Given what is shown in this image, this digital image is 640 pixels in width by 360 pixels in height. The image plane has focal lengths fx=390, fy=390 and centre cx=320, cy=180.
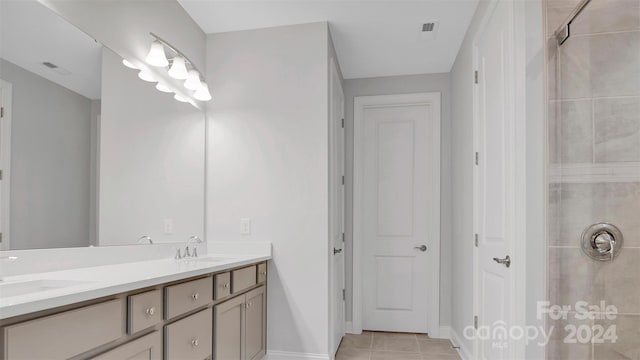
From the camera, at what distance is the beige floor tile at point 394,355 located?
3.14 meters

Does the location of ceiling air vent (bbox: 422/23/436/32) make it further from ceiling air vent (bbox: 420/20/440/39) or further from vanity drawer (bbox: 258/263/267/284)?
vanity drawer (bbox: 258/263/267/284)

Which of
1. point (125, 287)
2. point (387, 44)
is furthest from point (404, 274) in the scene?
point (125, 287)

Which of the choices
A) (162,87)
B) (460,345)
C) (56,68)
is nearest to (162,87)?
(162,87)

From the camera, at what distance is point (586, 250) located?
162 centimetres

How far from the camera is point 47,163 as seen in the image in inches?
67.6

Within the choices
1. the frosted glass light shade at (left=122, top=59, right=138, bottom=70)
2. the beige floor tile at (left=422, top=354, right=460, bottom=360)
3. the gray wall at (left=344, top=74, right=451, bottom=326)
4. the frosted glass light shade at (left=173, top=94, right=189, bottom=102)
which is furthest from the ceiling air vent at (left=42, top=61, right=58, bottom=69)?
the beige floor tile at (left=422, top=354, right=460, bottom=360)

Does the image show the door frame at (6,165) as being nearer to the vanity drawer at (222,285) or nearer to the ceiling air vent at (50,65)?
the ceiling air vent at (50,65)

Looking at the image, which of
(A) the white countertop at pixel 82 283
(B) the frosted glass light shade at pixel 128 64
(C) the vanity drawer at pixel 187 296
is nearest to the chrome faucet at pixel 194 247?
(A) the white countertop at pixel 82 283

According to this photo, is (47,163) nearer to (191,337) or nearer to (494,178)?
(191,337)

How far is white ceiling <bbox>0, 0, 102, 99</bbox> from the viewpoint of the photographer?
5.15 ft

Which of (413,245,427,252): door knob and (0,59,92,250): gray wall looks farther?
(413,245,427,252): door knob

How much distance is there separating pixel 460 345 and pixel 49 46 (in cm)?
347

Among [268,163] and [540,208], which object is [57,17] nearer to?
[268,163]

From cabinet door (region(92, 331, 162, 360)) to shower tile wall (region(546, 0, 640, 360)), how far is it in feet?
5.39
